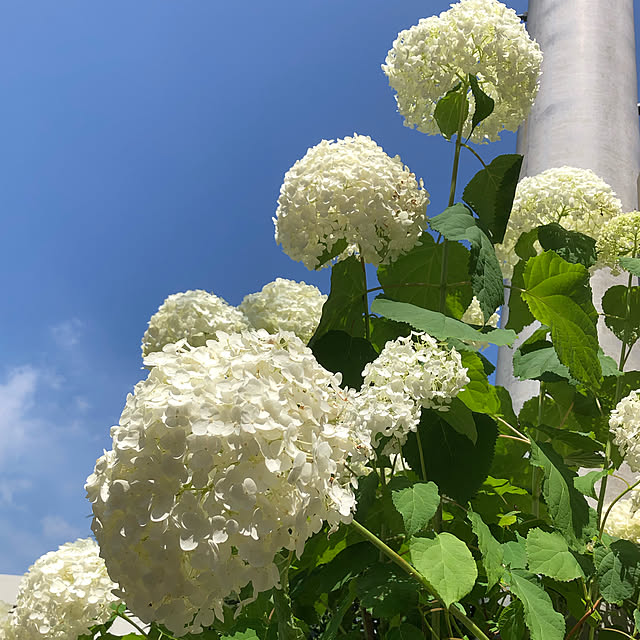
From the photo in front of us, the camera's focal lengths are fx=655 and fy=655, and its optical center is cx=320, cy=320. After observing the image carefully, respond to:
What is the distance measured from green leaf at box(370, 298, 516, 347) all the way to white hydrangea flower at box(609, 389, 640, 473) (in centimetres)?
17

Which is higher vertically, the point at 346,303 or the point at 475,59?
the point at 475,59

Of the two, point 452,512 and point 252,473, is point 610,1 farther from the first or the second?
point 252,473

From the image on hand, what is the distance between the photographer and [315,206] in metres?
0.99

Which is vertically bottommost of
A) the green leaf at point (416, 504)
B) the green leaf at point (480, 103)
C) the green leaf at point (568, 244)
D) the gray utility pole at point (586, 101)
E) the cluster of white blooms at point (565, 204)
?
the green leaf at point (416, 504)

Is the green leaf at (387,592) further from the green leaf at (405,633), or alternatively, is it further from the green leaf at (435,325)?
the green leaf at (435,325)

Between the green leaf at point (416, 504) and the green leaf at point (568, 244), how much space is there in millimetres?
526

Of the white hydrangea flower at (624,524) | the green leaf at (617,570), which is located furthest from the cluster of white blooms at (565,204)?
the green leaf at (617,570)

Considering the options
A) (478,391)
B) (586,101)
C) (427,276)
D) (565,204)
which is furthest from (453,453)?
(586,101)

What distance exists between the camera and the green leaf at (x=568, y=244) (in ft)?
3.51

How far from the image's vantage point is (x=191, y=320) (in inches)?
44.7

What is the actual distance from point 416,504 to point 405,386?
0.13 metres

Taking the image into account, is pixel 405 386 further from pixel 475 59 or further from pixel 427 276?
pixel 475 59

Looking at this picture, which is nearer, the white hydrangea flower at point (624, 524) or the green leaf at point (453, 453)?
the green leaf at point (453, 453)

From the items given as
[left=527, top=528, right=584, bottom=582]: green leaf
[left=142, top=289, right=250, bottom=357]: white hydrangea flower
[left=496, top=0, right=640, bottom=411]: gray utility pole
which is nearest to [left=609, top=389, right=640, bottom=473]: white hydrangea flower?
[left=527, top=528, right=584, bottom=582]: green leaf
